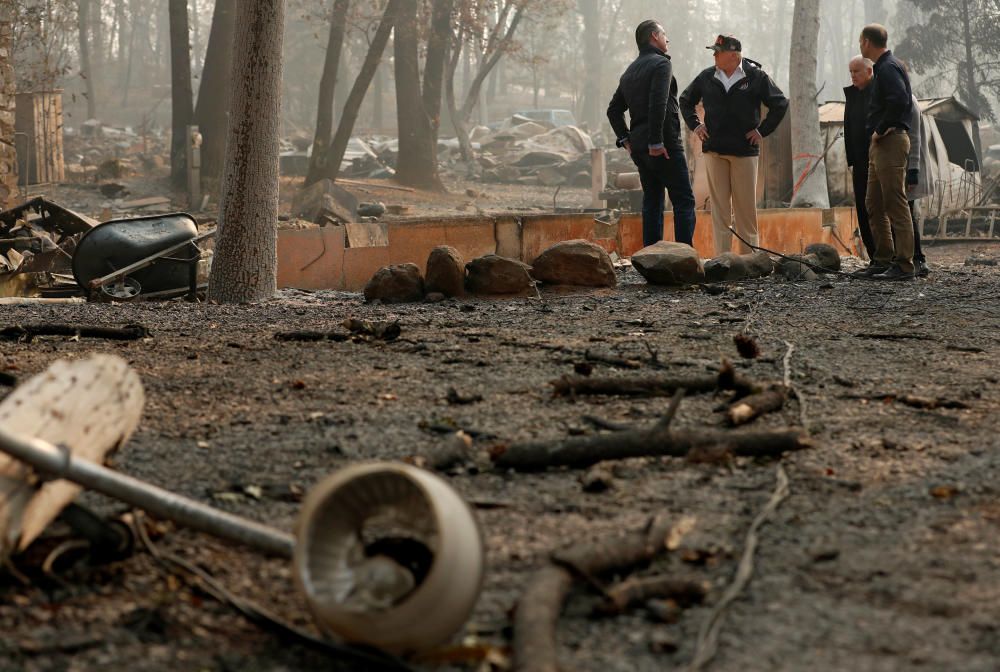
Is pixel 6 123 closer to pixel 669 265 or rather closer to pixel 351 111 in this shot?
pixel 351 111

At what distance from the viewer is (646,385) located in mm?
4777

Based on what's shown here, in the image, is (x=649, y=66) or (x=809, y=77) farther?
(x=809, y=77)

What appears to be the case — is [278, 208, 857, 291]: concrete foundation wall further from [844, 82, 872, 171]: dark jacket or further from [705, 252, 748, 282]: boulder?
[844, 82, 872, 171]: dark jacket

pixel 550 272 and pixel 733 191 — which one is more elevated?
pixel 733 191

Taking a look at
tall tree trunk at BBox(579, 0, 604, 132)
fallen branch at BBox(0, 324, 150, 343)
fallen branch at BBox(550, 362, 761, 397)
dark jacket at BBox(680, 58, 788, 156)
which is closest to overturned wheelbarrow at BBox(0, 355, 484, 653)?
fallen branch at BBox(550, 362, 761, 397)

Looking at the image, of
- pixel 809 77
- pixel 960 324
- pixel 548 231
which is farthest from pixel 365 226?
pixel 809 77

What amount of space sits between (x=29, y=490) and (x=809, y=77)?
19.0 m

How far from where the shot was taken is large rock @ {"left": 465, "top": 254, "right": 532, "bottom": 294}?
921 centimetres

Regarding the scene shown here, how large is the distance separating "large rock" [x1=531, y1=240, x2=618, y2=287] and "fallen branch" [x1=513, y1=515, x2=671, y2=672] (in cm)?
645

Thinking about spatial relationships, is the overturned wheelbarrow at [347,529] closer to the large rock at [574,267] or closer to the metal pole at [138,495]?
the metal pole at [138,495]

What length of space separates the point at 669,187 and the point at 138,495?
788 cm

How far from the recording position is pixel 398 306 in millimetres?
8633

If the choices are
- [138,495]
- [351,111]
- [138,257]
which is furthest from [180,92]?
[138,495]

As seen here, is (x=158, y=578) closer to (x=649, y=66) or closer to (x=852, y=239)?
(x=649, y=66)
